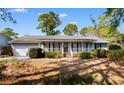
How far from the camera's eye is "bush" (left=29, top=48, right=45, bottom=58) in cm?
1193

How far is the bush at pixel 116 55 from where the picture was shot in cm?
1211

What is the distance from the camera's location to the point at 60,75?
11.4m

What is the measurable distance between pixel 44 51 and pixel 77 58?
4.20 feet

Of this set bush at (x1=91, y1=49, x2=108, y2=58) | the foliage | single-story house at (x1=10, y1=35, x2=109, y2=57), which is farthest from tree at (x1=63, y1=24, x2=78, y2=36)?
the foliage

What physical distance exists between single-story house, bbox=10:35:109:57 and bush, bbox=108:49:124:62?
567mm

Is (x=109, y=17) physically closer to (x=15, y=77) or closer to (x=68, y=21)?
(x=68, y=21)

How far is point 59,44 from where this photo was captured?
14.6 m

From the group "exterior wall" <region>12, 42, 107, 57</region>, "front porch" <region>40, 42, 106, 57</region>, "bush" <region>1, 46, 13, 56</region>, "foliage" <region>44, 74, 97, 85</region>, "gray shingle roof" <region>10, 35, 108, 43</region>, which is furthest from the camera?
"front porch" <region>40, 42, 106, 57</region>

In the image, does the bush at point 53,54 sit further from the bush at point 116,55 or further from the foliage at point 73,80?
the bush at point 116,55

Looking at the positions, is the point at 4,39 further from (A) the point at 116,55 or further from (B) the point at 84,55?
(A) the point at 116,55

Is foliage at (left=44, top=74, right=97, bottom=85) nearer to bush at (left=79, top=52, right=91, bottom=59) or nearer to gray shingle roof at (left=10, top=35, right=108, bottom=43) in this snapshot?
bush at (left=79, top=52, right=91, bottom=59)

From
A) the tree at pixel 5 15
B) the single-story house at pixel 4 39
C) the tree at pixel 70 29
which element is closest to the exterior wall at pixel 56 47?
the single-story house at pixel 4 39

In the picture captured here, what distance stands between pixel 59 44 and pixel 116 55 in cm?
320
